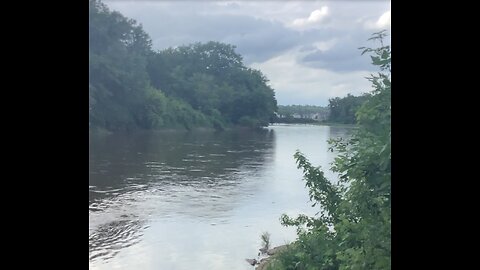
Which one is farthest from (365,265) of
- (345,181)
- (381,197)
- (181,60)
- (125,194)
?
(181,60)

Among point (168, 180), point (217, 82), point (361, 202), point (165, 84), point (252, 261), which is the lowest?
point (252, 261)

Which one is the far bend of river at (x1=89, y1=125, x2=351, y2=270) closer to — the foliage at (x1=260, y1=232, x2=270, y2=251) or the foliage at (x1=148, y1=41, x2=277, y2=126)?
the foliage at (x1=260, y1=232, x2=270, y2=251)

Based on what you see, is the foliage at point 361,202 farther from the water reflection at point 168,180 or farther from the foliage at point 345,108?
the water reflection at point 168,180

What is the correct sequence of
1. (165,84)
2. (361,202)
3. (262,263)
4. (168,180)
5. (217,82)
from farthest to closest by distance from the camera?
(165,84)
(168,180)
(217,82)
(262,263)
(361,202)

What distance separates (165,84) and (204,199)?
2498mm

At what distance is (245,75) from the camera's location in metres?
5.25

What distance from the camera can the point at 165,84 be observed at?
7617 millimetres

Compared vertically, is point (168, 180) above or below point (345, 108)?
below

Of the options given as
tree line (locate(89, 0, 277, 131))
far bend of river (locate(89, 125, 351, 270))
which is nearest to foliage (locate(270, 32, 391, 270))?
far bend of river (locate(89, 125, 351, 270))

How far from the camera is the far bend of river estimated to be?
3.77 metres

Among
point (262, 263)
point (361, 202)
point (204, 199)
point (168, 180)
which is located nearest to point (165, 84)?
point (168, 180)

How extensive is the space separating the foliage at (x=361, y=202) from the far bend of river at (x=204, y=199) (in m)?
0.18

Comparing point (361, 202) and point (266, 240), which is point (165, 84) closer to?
point (266, 240)
